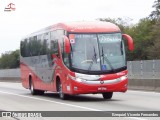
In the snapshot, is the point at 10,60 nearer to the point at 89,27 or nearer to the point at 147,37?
the point at 147,37

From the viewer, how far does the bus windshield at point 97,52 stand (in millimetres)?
20359

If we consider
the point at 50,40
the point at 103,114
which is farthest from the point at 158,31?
the point at 103,114

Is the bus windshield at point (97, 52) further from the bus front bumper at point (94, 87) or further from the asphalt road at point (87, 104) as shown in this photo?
the asphalt road at point (87, 104)

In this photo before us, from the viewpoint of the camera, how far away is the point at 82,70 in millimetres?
20219

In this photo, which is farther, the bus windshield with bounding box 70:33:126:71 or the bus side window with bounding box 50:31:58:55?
the bus side window with bounding box 50:31:58:55

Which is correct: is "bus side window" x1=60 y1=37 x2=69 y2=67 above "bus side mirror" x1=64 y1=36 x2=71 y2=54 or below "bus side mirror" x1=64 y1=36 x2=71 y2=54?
below

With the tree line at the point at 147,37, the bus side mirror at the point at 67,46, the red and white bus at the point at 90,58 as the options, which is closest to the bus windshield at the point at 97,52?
the red and white bus at the point at 90,58

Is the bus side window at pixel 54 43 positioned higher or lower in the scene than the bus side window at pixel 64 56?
higher

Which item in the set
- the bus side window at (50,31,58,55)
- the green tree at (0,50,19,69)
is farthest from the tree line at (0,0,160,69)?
the bus side window at (50,31,58,55)

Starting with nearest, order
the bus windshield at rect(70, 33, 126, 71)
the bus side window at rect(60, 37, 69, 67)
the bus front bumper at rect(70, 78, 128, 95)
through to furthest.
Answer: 1. the bus front bumper at rect(70, 78, 128, 95)
2. the bus windshield at rect(70, 33, 126, 71)
3. the bus side window at rect(60, 37, 69, 67)

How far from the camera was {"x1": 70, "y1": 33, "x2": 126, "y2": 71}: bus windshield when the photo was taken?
20.4 metres

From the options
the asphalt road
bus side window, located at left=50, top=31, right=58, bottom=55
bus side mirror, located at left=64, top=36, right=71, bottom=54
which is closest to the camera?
the asphalt road

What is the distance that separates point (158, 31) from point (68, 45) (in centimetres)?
7806

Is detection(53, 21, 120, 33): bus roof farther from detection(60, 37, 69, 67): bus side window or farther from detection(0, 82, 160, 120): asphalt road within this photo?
detection(0, 82, 160, 120): asphalt road
